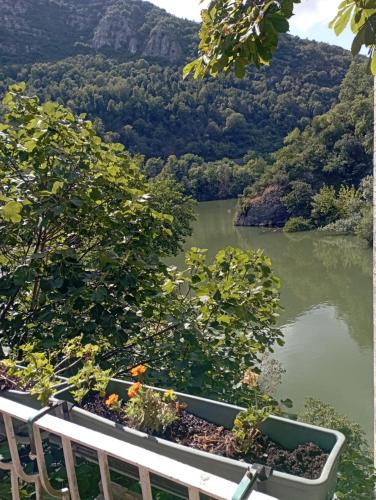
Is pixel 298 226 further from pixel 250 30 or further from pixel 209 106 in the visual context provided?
pixel 209 106

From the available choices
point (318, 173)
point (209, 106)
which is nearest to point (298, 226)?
point (318, 173)

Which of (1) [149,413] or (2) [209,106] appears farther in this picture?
(2) [209,106]

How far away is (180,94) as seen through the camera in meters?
53.5

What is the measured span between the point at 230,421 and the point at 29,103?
1666 millimetres

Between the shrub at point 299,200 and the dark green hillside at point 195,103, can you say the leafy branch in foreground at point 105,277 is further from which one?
the dark green hillside at point 195,103

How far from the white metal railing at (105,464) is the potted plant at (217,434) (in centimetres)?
15

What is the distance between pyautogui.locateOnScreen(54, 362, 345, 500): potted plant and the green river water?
5.12 meters

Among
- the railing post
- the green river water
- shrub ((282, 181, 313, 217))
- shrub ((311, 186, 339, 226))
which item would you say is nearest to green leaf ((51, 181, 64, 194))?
the railing post

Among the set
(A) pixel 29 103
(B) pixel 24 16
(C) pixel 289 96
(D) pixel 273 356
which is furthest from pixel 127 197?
(B) pixel 24 16

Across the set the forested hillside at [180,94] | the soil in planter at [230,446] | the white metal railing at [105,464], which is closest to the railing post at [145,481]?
the white metal railing at [105,464]

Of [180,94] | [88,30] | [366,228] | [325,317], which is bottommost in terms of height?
[325,317]

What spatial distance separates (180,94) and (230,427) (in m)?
55.1

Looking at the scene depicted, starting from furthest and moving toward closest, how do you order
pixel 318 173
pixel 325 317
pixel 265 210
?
1. pixel 318 173
2. pixel 265 210
3. pixel 325 317

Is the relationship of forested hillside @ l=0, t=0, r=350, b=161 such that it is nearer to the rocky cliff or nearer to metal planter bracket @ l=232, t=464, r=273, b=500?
the rocky cliff
